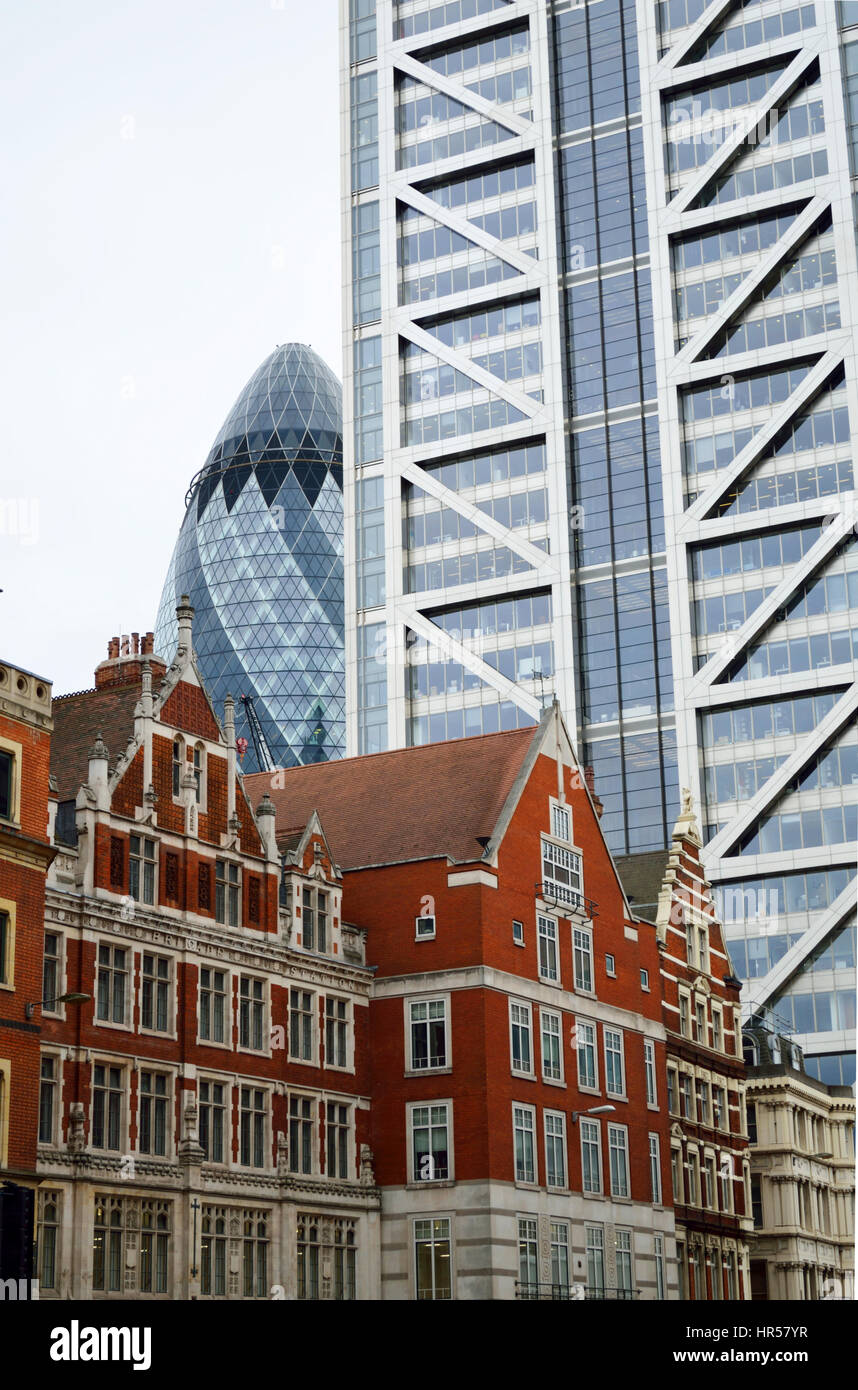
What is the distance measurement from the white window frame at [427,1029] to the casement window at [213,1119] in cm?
896

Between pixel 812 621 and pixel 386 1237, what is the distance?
7511cm

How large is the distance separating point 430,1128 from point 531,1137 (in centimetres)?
384

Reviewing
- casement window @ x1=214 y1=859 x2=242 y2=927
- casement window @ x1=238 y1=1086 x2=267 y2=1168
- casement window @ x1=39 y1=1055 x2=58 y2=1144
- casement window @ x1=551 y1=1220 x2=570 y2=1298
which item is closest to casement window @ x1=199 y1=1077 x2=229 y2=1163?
casement window @ x1=238 y1=1086 x2=267 y2=1168

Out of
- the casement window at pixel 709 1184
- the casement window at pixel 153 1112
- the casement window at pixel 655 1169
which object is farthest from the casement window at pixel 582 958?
the casement window at pixel 153 1112

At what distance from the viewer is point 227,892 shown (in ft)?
196

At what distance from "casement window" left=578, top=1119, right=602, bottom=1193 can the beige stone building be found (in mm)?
21193

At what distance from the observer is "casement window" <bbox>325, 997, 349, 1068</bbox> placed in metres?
63.9

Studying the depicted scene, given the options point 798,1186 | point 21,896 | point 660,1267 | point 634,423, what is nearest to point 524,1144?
point 660,1267

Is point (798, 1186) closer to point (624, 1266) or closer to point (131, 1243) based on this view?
point (624, 1266)

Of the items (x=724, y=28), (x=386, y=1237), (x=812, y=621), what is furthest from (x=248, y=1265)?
(x=724, y=28)

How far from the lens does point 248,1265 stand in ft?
189

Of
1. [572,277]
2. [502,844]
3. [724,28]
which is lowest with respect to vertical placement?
[502,844]
